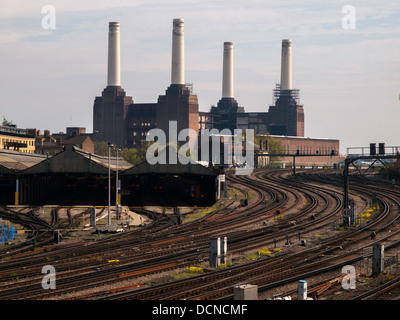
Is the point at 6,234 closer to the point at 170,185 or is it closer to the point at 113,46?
the point at 170,185

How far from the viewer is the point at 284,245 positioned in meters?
39.9

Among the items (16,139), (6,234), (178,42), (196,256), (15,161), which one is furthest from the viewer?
(178,42)

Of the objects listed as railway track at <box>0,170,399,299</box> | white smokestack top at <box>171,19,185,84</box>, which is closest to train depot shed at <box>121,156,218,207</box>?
railway track at <box>0,170,399,299</box>

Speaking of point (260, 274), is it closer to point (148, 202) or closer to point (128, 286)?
point (128, 286)

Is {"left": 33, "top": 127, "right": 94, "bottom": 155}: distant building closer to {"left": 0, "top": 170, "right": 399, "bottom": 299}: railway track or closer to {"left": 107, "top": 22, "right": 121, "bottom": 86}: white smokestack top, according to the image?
{"left": 107, "top": 22, "right": 121, "bottom": 86}: white smokestack top

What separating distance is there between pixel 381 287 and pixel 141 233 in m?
23.4

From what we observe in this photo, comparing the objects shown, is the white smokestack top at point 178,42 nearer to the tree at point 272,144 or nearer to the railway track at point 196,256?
the tree at point 272,144

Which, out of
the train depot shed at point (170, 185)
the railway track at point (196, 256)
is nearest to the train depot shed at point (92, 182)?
the train depot shed at point (170, 185)

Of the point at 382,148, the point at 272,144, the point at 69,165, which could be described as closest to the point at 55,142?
the point at 272,144

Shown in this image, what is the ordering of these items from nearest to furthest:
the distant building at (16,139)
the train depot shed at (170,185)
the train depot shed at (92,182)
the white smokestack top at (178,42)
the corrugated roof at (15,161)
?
the corrugated roof at (15,161) < the train depot shed at (92,182) < the train depot shed at (170,185) < the distant building at (16,139) < the white smokestack top at (178,42)

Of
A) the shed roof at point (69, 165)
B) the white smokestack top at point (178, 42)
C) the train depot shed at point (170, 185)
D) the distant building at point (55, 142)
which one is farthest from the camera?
the white smokestack top at point (178, 42)

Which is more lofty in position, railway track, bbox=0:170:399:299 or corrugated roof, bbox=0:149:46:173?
corrugated roof, bbox=0:149:46:173
